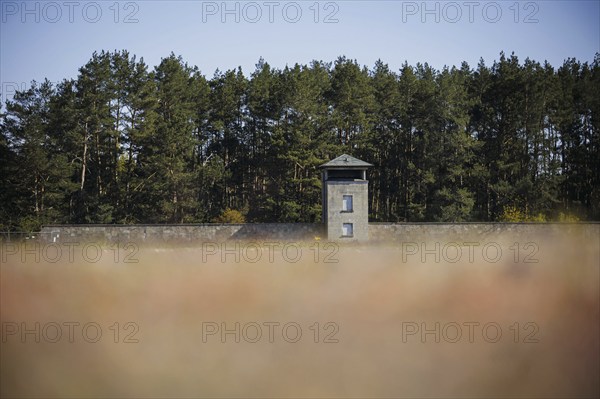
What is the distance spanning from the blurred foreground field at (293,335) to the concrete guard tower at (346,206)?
10.5m

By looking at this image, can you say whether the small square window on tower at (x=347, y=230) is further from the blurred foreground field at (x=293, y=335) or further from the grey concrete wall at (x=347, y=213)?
the blurred foreground field at (x=293, y=335)

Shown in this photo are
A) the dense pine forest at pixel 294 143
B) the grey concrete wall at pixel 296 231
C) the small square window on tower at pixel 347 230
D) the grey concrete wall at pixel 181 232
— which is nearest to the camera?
the grey concrete wall at pixel 181 232

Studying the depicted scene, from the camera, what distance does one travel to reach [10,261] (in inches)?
678

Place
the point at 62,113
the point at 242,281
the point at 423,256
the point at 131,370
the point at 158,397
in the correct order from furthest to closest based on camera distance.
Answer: the point at 62,113 → the point at 423,256 → the point at 242,281 → the point at 131,370 → the point at 158,397


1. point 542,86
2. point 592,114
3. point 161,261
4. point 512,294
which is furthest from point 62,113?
point 592,114

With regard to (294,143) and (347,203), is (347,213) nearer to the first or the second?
(347,203)

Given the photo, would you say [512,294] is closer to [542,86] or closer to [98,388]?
[98,388]

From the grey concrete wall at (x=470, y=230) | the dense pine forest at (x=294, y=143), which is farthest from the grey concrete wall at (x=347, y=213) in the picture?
the dense pine forest at (x=294, y=143)

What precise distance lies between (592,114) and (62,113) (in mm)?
38457

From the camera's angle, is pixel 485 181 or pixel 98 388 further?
pixel 485 181

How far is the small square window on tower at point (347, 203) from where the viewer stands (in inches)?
1014

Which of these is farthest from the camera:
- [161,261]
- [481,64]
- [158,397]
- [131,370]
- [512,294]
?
[481,64]

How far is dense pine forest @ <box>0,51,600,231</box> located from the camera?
112 ft

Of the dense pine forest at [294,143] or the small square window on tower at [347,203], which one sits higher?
the dense pine forest at [294,143]
